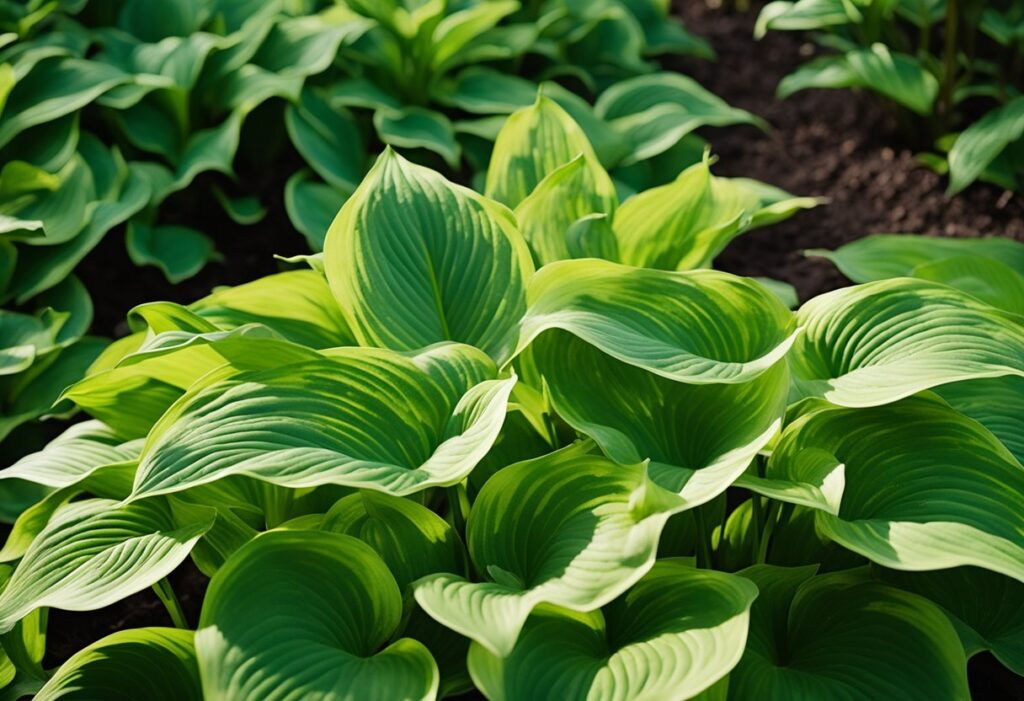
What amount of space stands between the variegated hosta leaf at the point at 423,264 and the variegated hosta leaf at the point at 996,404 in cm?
74

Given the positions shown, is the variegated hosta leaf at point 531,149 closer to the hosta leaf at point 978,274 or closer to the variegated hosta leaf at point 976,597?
the hosta leaf at point 978,274

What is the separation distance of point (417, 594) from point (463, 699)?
42 centimetres

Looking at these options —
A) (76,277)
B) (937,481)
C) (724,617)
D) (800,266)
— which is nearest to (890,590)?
(937,481)

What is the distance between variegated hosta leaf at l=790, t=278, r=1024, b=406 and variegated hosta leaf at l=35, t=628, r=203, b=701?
991mm

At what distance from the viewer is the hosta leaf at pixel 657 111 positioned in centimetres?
277

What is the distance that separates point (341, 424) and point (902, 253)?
4.73ft

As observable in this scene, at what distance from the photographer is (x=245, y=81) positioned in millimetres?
2701

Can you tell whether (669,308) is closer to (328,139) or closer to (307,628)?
(307,628)

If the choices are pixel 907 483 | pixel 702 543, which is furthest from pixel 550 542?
pixel 907 483

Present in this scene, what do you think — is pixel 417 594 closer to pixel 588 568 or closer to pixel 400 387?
pixel 588 568

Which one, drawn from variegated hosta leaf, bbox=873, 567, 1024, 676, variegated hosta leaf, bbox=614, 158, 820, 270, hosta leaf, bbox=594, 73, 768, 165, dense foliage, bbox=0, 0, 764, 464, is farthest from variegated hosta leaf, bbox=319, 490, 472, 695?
hosta leaf, bbox=594, 73, 768, 165

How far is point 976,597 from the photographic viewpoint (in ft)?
5.27

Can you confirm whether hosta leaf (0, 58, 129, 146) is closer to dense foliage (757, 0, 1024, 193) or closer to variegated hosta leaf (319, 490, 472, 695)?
variegated hosta leaf (319, 490, 472, 695)

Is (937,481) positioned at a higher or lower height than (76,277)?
higher
